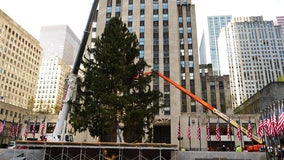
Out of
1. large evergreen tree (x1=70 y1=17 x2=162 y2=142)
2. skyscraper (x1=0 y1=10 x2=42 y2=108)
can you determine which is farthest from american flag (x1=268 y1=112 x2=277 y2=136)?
skyscraper (x1=0 y1=10 x2=42 y2=108)

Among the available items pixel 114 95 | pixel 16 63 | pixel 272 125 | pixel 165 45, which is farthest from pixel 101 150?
pixel 16 63

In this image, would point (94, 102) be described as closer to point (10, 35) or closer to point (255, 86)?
point (10, 35)

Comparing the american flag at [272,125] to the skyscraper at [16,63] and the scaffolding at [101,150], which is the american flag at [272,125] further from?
the skyscraper at [16,63]

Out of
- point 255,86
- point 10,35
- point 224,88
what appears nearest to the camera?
point 224,88

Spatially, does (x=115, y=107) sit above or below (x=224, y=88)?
below

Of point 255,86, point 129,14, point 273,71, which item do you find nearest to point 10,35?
point 129,14

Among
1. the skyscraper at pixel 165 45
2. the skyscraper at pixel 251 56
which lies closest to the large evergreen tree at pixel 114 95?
the skyscraper at pixel 165 45

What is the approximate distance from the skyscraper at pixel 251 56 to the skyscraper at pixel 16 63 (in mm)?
122844

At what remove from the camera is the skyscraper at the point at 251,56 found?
525ft

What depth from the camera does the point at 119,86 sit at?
3111 cm

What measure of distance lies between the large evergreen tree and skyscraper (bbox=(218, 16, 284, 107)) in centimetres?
13800

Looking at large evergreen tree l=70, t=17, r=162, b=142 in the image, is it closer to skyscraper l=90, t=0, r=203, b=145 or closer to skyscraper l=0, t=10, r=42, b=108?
skyscraper l=90, t=0, r=203, b=145

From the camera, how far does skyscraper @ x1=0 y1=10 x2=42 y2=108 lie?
102 metres

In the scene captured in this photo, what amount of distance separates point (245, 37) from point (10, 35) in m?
149
